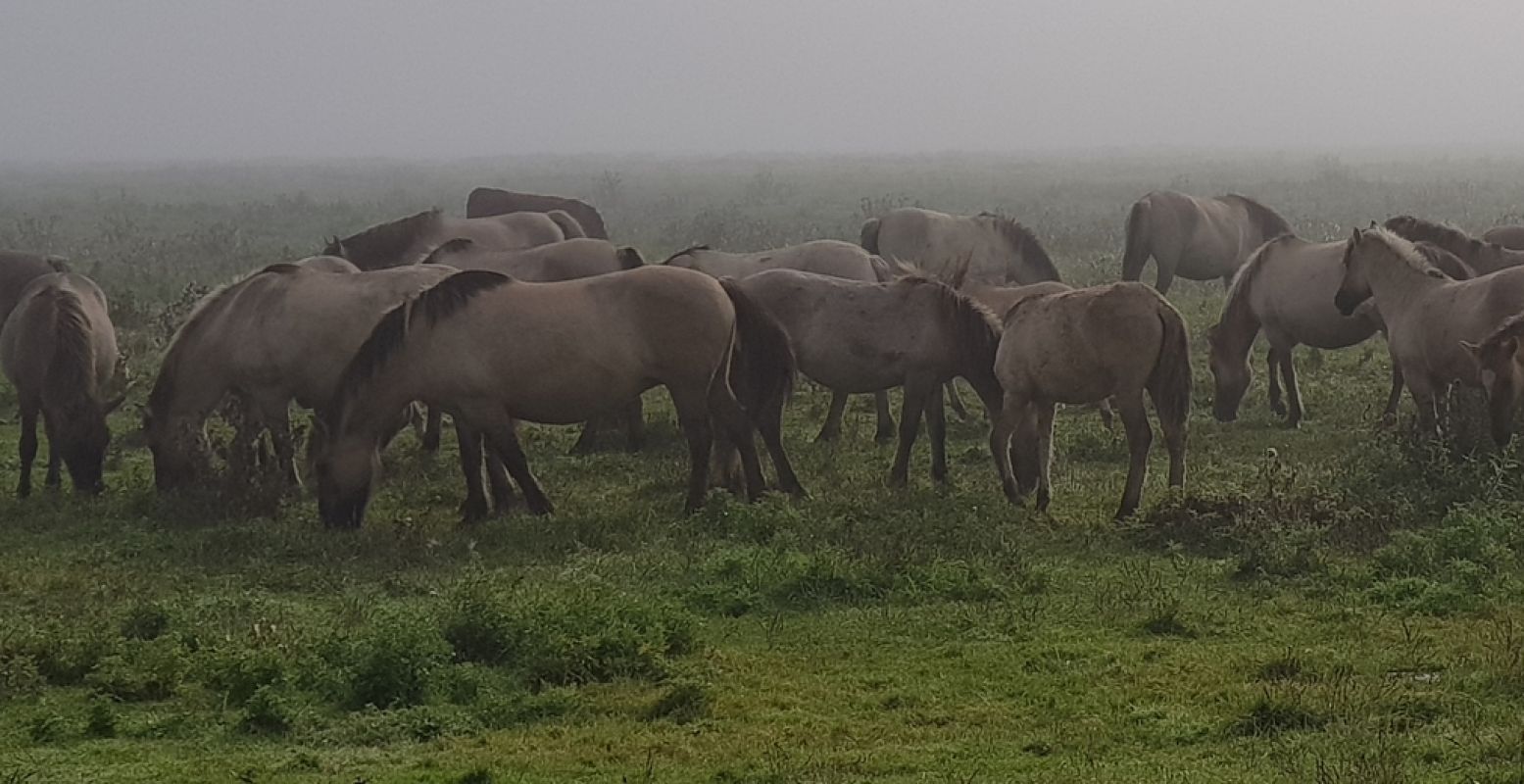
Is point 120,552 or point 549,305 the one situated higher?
point 549,305

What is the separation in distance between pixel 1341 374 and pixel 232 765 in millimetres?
13226

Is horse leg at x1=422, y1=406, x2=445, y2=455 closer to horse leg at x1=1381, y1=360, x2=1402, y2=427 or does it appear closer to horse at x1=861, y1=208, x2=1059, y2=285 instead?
horse at x1=861, y1=208, x2=1059, y2=285

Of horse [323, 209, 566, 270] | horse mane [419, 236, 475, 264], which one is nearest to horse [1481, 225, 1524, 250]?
horse mane [419, 236, 475, 264]

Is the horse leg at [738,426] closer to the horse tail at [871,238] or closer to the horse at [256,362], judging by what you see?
the horse at [256,362]

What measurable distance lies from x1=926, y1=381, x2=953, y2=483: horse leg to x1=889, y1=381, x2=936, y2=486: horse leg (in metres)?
0.20

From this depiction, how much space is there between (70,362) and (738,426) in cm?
543

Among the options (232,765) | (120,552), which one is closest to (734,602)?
(232,765)

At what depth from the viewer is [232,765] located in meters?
5.90

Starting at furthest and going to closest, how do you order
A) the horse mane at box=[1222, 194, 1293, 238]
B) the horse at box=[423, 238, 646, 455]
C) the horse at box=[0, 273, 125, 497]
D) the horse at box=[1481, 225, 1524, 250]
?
the horse mane at box=[1222, 194, 1293, 238] → the horse at box=[1481, 225, 1524, 250] → the horse at box=[423, 238, 646, 455] → the horse at box=[0, 273, 125, 497]

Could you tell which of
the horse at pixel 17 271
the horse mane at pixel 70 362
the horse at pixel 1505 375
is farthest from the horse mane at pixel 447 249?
the horse at pixel 1505 375

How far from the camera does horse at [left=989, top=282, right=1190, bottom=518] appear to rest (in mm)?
10539

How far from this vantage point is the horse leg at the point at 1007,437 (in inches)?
436

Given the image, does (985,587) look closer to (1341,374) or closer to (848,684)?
(848,684)

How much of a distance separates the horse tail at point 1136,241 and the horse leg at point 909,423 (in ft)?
33.0
